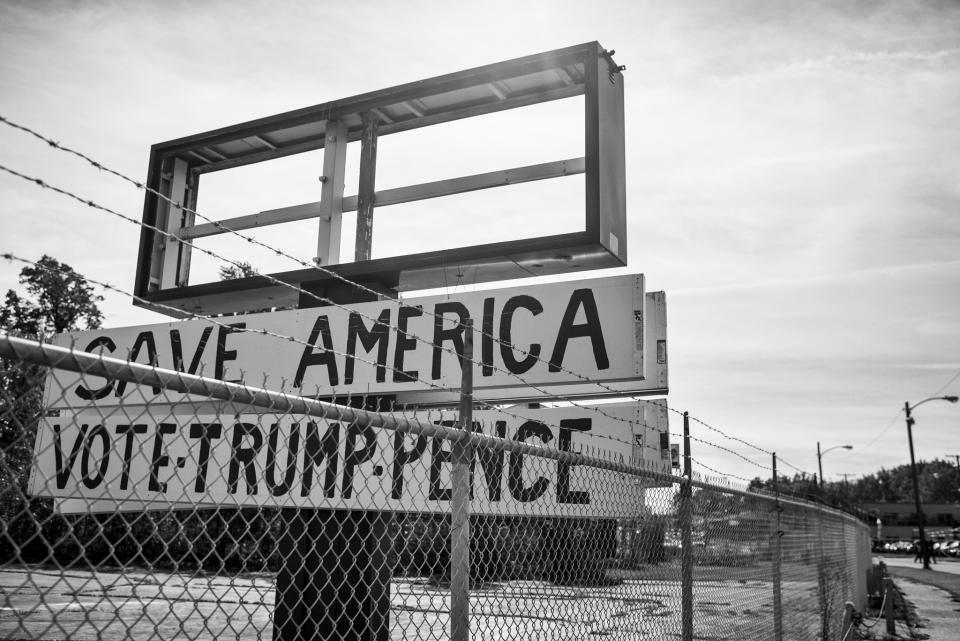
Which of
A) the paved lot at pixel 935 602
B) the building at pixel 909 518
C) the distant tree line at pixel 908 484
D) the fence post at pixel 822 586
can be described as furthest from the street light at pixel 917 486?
the distant tree line at pixel 908 484

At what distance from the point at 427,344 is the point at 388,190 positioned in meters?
2.08

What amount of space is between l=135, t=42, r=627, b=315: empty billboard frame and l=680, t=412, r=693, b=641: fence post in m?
1.65

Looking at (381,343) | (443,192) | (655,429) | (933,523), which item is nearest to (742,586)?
(655,429)

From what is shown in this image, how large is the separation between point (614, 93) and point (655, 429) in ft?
8.38

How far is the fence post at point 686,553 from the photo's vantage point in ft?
15.3

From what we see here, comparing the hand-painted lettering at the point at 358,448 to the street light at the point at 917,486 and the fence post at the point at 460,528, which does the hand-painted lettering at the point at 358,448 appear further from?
the street light at the point at 917,486

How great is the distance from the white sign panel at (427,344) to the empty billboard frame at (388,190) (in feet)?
1.06

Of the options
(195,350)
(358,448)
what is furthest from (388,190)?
(358,448)

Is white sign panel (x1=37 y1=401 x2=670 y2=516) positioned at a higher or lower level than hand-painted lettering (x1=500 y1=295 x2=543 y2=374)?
lower

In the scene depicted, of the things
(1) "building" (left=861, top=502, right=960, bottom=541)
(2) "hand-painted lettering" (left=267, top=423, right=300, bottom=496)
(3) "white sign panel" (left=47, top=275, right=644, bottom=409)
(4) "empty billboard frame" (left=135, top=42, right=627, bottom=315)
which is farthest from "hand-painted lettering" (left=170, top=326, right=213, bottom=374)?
(1) "building" (left=861, top=502, right=960, bottom=541)

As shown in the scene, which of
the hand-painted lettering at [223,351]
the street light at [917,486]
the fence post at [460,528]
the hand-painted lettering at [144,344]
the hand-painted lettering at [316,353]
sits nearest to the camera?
the fence post at [460,528]

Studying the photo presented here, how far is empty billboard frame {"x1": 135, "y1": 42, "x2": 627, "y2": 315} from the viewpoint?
5953 mm

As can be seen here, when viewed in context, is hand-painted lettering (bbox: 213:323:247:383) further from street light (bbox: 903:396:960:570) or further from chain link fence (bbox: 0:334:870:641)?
A: street light (bbox: 903:396:960:570)

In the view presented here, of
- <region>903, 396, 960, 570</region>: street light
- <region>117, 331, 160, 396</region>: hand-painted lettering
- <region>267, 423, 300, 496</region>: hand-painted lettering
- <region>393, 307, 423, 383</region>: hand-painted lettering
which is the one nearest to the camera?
<region>267, 423, 300, 496</region>: hand-painted lettering
